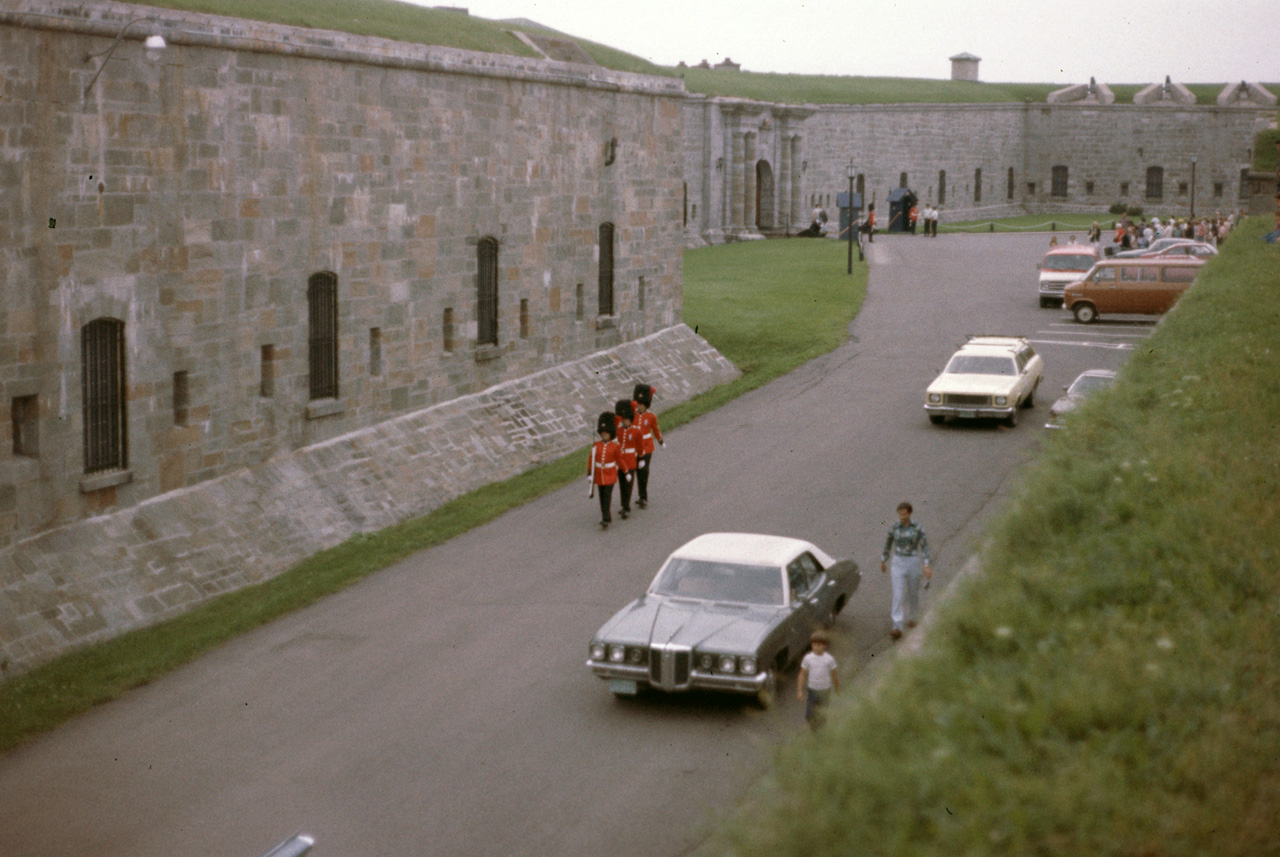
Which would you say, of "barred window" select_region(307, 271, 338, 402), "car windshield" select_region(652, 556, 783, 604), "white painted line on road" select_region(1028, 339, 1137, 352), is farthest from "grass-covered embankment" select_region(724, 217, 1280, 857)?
"white painted line on road" select_region(1028, 339, 1137, 352)

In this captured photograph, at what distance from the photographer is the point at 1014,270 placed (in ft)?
162

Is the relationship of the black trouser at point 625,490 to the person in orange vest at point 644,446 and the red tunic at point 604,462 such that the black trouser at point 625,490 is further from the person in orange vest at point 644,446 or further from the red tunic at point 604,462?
the person in orange vest at point 644,446

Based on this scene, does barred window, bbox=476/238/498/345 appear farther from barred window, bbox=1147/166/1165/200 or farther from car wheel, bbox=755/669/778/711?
barred window, bbox=1147/166/1165/200

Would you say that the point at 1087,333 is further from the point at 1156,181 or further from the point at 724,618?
the point at 1156,181

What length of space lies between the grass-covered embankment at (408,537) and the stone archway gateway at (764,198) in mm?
19151

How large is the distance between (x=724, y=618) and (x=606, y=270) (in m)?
17.6

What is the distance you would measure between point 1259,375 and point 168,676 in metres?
11.0

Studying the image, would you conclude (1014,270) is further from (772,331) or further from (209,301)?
(209,301)

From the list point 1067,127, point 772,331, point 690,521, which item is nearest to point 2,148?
point 690,521

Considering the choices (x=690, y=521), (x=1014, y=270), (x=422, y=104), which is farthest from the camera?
(x=1014, y=270)

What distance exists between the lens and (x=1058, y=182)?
86.2 metres

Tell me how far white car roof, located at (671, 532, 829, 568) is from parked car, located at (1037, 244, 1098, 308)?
2768cm

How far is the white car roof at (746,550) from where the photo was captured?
1424 centimetres

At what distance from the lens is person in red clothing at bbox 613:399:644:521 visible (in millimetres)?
20250
